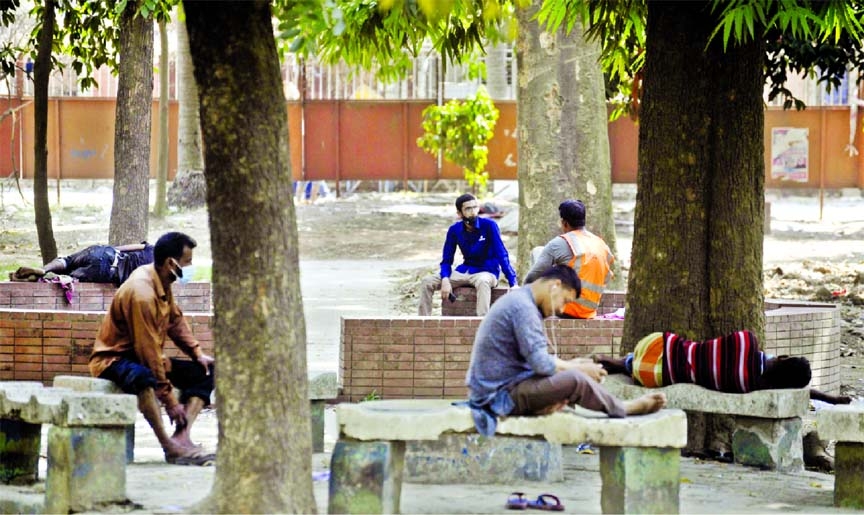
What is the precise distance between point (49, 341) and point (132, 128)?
3433mm

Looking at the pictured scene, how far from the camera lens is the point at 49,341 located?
10547 mm

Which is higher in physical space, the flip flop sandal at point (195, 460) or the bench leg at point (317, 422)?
the bench leg at point (317, 422)

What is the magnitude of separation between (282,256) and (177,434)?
7.93 feet

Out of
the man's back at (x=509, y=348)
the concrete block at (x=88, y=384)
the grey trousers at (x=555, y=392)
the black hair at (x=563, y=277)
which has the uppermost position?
the black hair at (x=563, y=277)

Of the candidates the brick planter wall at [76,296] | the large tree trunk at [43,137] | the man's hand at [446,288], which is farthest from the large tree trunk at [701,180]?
the large tree trunk at [43,137]

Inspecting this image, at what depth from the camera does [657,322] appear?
920 cm

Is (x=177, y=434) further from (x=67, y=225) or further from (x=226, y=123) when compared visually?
(x=67, y=225)

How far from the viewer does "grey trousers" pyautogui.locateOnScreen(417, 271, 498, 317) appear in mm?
12258

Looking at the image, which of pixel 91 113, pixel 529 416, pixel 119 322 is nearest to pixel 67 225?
pixel 91 113

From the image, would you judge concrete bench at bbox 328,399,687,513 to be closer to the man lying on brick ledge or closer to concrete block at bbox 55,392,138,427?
concrete block at bbox 55,392,138,427

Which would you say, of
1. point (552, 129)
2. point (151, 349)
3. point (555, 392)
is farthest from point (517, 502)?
point (552, 129)

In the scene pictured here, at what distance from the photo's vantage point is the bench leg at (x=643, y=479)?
6.86 metres

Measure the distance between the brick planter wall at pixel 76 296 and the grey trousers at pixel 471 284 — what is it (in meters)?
1.90

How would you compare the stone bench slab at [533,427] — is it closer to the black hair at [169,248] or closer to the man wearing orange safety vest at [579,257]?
the black hair at [169,248]
